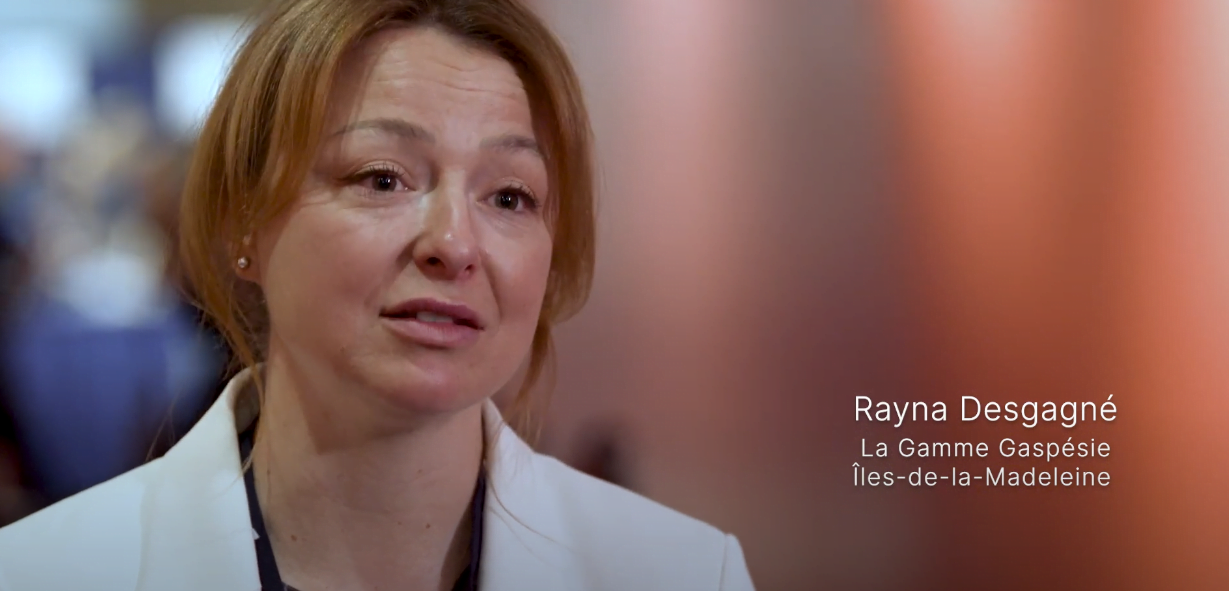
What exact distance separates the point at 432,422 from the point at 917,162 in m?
0.73

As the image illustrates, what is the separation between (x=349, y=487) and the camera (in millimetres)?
1236

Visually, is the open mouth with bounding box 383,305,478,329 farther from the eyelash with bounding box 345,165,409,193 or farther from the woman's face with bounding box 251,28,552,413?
the eyelash with bounding box 345,165,409,193

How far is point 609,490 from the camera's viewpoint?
1420 mm

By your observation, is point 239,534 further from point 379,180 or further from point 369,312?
point 379,180

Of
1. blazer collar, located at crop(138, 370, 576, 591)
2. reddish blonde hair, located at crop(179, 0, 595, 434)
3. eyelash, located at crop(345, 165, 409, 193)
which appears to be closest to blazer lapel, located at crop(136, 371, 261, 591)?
blazer collar, located at crop(138, 370, 576, 591)

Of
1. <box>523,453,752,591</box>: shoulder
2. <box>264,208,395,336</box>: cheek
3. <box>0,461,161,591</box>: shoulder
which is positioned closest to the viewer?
<box>264,208,395,336</box>: cheek

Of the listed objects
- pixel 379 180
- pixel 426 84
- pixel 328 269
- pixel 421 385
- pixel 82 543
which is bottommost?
pixel 82 543

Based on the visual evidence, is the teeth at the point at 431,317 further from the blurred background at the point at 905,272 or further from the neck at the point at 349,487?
the blurred background at the point at 905,272

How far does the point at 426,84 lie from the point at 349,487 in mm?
482

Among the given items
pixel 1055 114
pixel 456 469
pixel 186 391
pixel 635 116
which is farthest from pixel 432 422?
pixel 1055 114

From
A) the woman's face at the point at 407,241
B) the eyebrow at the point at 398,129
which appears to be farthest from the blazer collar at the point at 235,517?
the eyebrow at the point at 398,129

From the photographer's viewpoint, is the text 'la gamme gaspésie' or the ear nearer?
the ear

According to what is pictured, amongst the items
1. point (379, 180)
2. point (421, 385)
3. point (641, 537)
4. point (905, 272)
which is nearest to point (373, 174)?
point (379, 180)

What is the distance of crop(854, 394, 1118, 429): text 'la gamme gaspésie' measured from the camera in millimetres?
1420
